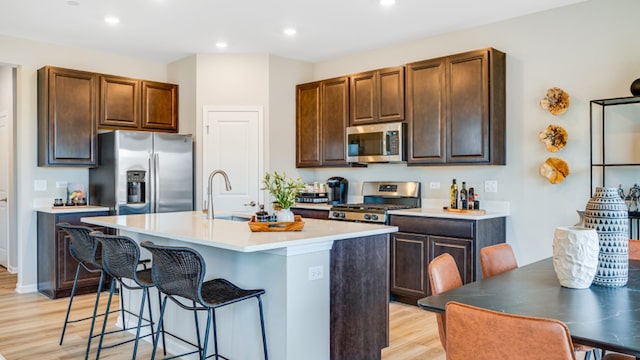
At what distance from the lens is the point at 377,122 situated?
496 centimetres

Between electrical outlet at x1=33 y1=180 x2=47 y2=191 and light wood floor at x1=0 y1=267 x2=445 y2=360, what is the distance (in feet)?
3.67

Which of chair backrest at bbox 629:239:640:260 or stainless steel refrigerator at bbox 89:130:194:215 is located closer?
chair backrest at bbox 629:239:640:260

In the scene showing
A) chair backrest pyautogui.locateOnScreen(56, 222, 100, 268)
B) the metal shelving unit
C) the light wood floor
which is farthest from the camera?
the metal shelving unit

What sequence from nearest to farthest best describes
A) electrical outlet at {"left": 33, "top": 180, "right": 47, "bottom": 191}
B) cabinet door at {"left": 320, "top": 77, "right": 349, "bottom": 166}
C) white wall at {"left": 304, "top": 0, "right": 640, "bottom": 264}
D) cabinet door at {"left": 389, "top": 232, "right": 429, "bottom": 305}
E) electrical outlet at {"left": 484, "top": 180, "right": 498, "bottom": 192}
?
1. white wall at {"left": 304, "top": 0, "right": 640, "bottom": 264}
2. cabinet door at {"left": 389, "top": 232, "right": 429, "bottom": 305}
3. electrical outlet at {"left": 484, "top": 180, "right": 498, "bottom": 192}
4. electrical outlet at {"left": 33, "top": 180, "right": 47, "bottom": 191}
5. cabinet door at {"left": 320, "top": 77, "right": 349, "bottom": 166}

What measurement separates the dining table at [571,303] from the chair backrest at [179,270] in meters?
1.12

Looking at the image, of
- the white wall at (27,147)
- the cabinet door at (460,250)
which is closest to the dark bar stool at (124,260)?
the cabinet door at (460,250)

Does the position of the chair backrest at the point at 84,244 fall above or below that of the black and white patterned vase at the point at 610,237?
below

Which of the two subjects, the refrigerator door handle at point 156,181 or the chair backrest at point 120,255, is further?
the refrigerator door handle at point 156,181

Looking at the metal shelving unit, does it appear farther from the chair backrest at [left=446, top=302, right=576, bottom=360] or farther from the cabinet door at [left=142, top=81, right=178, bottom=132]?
the cabinet door at [left=142, top=81, right=178, bottom=132]

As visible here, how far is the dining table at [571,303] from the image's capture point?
1215 millimetres

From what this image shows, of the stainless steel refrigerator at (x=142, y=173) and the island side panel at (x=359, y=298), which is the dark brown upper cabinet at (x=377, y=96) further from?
the island side panel at (x=359, y=298)

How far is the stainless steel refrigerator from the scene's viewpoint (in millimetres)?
4914

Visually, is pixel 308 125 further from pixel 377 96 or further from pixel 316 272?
pixel 316 272

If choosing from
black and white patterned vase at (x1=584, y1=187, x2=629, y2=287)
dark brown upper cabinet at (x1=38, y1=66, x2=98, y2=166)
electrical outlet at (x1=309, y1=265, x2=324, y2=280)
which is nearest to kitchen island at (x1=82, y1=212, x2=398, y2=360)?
electrical outlet at (x1=309, y1=265, x2=324, y2=280)
